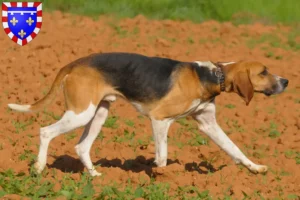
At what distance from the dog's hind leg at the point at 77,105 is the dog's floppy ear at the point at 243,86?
160 cm

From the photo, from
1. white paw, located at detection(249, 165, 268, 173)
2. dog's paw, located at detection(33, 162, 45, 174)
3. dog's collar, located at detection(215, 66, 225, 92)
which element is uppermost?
dog's collar, located at detection(215, 66, 225, 92)

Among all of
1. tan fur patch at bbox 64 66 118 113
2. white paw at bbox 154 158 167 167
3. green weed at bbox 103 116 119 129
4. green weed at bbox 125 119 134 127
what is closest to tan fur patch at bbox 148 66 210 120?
white paw at bbox 154 158 167 167

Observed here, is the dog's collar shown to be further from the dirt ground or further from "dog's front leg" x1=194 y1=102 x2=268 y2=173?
the dirt ground

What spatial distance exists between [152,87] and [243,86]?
41.7 inches

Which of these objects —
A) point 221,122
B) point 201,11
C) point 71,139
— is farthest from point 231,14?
point 71,139

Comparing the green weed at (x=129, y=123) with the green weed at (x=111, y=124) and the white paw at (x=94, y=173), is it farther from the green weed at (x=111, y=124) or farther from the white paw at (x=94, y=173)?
the white paw at (x=94, y=173)

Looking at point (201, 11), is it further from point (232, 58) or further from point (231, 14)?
point (232, 58)

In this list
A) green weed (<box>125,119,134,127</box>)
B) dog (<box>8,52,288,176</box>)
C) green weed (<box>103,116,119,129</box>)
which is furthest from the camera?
green weed (<box>125,119,134,127</box>)

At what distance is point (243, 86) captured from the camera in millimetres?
9273

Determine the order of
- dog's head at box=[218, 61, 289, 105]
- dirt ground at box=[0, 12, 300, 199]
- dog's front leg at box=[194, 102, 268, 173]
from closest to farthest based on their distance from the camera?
dirt ground at box=[0, 12, 300, 199]
dog's head at box=[218, 61, 289, 105]
dog's front leg at box=[194, 102, 268, 173]

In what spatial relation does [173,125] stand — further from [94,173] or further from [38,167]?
[38,167]

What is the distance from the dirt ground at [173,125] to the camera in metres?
9.06

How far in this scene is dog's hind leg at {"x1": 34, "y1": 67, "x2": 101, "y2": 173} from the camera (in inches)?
359

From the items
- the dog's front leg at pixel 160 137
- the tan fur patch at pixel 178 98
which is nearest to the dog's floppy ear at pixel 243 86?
the tan fur patch at pixel 178 98
